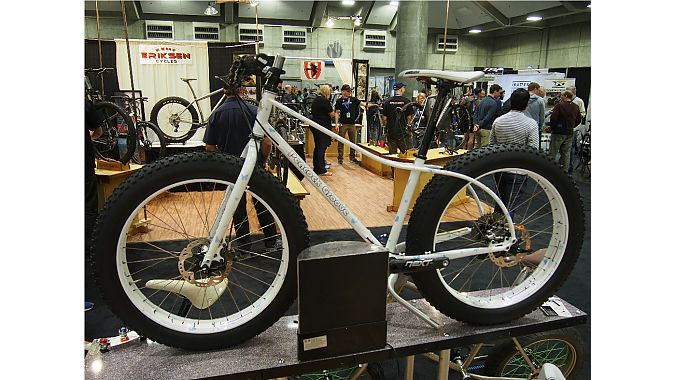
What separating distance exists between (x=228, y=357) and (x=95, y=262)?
1.86ft

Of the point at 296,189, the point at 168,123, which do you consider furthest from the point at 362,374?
the point at 168,123

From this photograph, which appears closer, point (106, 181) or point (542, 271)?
point (542, 271)

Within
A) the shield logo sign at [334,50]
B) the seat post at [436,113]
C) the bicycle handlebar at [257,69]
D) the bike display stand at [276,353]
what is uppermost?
the shield logo sign at [334,50]

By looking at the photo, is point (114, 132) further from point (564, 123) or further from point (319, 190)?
point (564, 123)

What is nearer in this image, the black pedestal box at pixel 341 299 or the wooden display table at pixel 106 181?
the black pedestal box at pixel 341 299

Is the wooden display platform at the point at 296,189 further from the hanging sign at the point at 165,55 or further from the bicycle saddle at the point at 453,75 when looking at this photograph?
the hanging sign at the point at 165,55

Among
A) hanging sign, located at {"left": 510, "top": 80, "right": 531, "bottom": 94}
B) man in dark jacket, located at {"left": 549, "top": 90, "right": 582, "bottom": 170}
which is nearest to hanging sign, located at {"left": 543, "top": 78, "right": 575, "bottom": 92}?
hanging sign, located at {"left": 510, "top": 80, "right": 531, "bottom": 94}

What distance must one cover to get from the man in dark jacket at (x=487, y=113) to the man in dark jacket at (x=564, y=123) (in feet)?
3.10

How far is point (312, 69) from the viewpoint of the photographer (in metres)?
10.4

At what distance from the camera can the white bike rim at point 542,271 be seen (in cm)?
184

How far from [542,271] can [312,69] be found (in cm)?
917

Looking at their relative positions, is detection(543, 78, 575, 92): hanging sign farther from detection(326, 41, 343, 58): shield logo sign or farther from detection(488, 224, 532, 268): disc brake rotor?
detection(488, 224, 532, 268): disc brake rotor

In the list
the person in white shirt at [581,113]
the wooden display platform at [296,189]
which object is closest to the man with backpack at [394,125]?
the wooden display platform at [296,189]

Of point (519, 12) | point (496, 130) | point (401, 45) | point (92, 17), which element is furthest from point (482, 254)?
point (92, 17)
